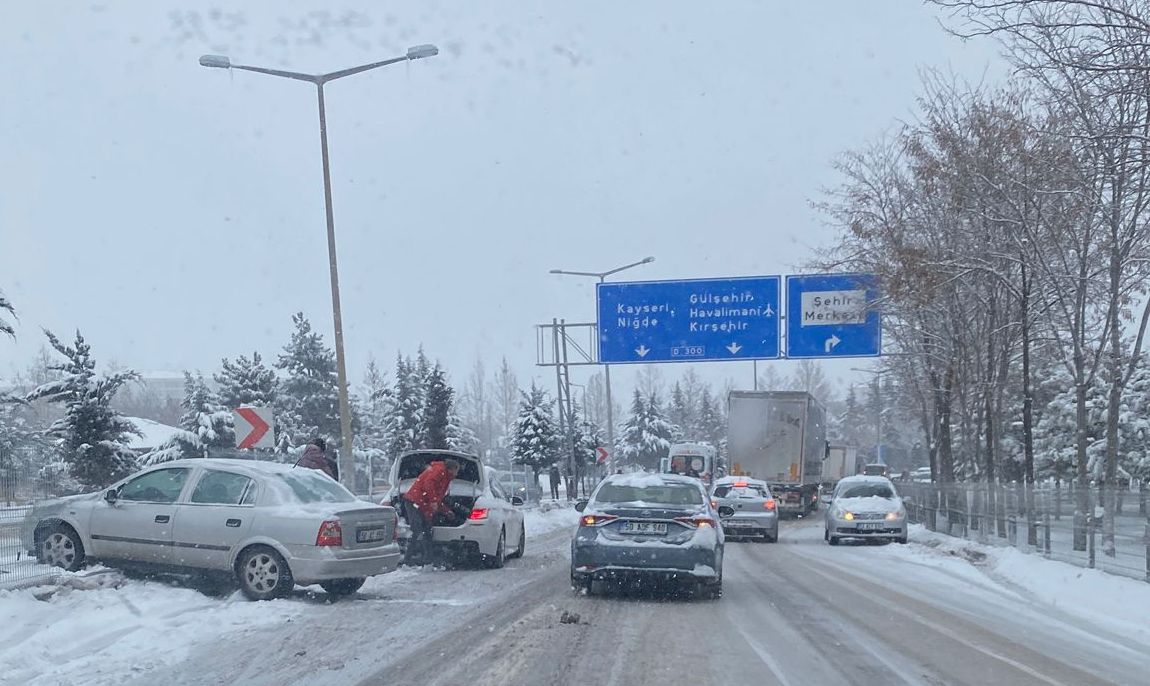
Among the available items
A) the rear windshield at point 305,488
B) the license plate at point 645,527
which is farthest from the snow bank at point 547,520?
the license plate at point 645,527

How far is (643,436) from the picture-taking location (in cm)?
9256

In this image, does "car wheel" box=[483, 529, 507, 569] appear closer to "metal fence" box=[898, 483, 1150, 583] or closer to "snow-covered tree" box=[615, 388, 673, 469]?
"metal fence" box=[898, 483, 1150, 583]

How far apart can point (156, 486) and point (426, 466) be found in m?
5.99

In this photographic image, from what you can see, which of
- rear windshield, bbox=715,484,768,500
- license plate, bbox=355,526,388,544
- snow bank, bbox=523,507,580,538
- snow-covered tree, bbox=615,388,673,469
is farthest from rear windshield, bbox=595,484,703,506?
snow-covered tree, bbox=615,388,673,469

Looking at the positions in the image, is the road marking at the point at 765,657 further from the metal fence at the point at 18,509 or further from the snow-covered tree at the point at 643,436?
the snow-covered tree at the point at 643,436

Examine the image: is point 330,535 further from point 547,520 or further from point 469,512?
point 547,520

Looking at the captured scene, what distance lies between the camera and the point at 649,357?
1283 inches

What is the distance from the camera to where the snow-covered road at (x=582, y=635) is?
9.12 metres

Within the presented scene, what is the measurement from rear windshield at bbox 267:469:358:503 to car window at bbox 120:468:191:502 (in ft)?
3.69

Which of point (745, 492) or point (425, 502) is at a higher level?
point (425, 502)

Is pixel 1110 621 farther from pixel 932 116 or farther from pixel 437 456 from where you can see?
pixel 932 116

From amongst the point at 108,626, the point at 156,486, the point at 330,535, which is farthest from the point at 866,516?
the point at 108,626

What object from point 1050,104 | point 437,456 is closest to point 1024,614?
point 437,456

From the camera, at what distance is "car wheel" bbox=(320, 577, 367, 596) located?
14.0 m
